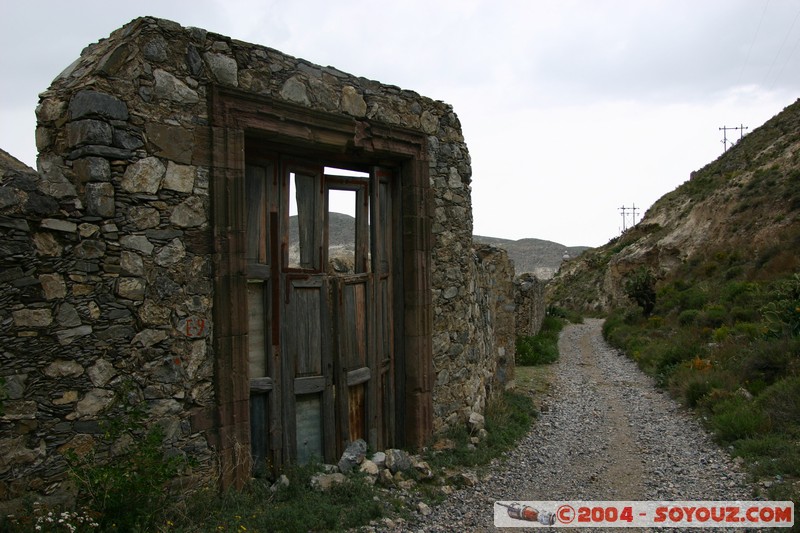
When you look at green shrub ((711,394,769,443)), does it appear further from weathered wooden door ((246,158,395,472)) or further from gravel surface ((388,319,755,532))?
weathered wooden door ((246,158,395,472))

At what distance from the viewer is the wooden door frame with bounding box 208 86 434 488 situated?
4488mm

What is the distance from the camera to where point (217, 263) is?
4473mm

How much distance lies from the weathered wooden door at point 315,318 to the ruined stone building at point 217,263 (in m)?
0.02

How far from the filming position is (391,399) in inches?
252

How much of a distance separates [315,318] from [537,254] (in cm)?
6353

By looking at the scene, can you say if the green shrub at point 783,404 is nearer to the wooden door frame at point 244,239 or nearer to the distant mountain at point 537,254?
the wooden door frame at point 244,239

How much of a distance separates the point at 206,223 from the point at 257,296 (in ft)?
3.07

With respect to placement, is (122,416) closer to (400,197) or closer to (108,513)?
(108,513)

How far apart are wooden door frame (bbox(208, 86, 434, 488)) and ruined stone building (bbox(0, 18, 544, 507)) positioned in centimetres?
2

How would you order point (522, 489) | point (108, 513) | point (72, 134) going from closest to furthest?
point (108, 513) → point (72, 134) → point (522, 489)

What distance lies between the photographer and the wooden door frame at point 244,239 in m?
4.49

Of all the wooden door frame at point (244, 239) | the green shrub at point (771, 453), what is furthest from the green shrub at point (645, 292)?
the wooden door frame at point (244, 239)

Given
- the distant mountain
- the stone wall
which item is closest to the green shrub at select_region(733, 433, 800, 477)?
the stone wall

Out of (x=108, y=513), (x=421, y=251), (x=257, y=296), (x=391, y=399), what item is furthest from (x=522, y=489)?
(x=108, y=513)
